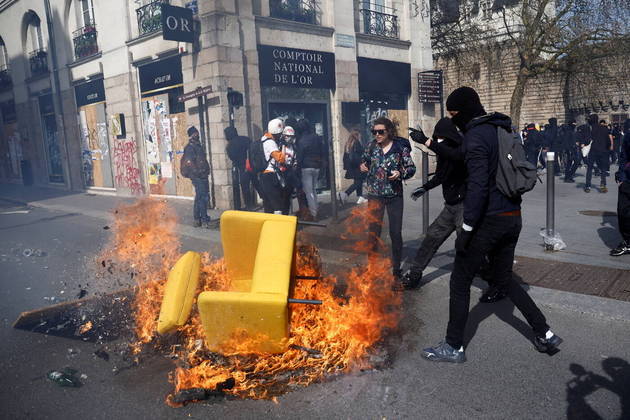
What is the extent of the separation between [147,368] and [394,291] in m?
2.51

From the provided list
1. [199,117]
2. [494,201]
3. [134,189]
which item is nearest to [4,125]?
[134,189]

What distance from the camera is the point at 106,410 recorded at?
3.01 meters

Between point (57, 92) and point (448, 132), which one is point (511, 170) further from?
point (57, 92)

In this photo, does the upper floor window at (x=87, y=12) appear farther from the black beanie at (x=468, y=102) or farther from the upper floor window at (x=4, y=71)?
the black beanie at (x=468, y=102)

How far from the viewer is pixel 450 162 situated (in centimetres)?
382

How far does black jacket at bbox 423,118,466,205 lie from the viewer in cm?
364

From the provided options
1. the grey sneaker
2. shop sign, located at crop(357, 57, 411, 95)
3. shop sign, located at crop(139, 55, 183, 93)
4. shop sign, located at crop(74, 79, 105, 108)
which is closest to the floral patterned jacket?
the grey sneaker

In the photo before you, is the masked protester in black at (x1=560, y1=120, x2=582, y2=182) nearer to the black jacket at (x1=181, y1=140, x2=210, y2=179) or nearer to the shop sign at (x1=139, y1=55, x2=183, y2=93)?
the black jacket at (x1=181, y1=140, x2=210, y2=179)

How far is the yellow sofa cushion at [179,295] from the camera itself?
11.4 ft

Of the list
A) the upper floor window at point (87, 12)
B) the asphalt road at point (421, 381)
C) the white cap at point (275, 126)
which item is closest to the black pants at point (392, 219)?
the asphalt road at point (421, 381)

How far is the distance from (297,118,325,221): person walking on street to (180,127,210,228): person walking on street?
1809 millimetres

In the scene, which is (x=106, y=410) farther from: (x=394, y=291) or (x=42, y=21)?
(x=42, y=21)

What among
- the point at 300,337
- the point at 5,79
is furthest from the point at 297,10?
the point at 5,79

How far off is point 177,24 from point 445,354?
978 cm
